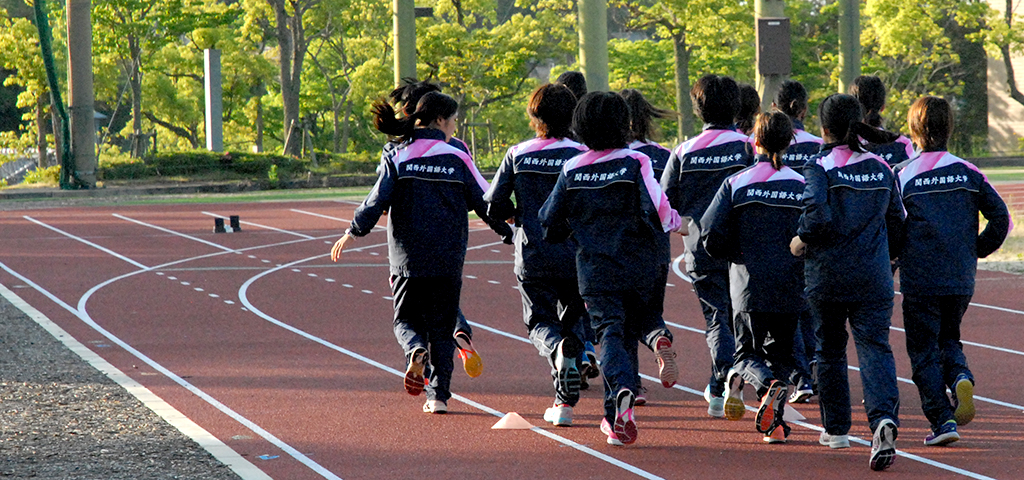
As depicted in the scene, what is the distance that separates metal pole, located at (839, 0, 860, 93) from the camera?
47.2ft

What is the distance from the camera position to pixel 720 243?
583 cm

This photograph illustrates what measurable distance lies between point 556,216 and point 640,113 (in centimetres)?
141

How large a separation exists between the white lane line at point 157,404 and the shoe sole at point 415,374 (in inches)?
39.5

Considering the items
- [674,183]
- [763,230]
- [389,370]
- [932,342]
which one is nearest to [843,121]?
[763,230]

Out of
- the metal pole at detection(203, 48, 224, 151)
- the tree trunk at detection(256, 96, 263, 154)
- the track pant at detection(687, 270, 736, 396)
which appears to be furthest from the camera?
the tree trunk at detection(256, 96, 263, 154)

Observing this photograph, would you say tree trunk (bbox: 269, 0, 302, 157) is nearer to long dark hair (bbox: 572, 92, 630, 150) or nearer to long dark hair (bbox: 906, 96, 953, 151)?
long dark hair (bbox: 572, 92, 630, 150)

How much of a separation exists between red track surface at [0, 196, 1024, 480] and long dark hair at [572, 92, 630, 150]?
60.6 inches

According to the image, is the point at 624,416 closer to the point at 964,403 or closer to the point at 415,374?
the point at 415,374

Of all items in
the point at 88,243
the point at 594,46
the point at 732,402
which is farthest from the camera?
the point at 88,243

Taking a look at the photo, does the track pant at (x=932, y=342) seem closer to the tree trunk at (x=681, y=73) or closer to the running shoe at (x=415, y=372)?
the running shoe at (x=415, y=372)

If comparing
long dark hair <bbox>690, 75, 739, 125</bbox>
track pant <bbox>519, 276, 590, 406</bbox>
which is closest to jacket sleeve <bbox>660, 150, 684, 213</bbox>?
long dark hair <bbox>690, 75, 739, 125</bbox>

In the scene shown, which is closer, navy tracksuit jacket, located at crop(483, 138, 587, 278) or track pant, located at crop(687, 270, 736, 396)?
navy tracksuit jacket, located at crop(483, 138, 587, 278)

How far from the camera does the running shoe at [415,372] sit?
21.0ft

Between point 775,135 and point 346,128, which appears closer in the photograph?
point 775,135
